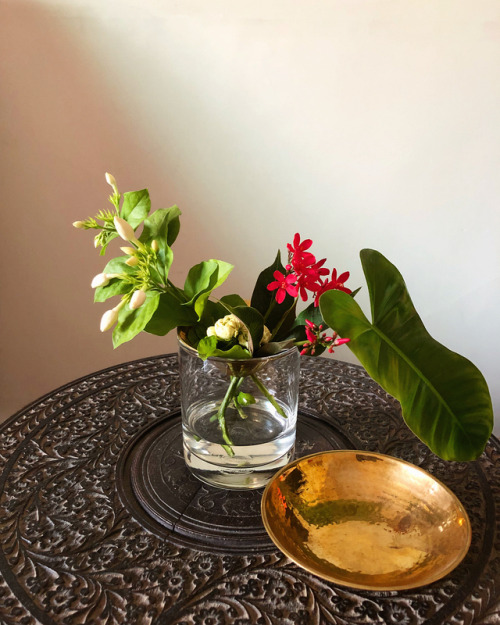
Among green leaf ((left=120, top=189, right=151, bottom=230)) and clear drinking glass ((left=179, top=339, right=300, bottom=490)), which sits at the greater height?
green leaf ((left=120, top=189, right=151, bottom=230))

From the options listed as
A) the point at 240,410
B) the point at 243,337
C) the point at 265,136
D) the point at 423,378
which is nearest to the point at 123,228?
the point at 243,337

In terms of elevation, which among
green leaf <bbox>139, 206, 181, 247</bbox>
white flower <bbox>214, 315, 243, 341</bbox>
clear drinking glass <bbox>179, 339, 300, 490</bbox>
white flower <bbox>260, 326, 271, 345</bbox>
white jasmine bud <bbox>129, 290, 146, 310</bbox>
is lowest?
clear drinking glass <bbox>179, 339, 300, 490</bbox>

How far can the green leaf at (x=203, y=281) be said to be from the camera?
747mm

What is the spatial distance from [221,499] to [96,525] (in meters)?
0.17

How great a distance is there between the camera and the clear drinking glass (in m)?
0.81

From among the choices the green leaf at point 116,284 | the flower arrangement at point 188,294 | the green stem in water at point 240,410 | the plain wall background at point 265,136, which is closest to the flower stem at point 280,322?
the flower arrangement at point 188,294

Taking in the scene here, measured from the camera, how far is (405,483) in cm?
81

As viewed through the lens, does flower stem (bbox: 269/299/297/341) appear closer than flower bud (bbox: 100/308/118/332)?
No

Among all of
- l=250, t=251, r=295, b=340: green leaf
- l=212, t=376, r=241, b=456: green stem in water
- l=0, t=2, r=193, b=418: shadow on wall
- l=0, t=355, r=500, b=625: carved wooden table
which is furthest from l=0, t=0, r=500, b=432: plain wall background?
l=212, t=376, r=241, b=456: green stem in water

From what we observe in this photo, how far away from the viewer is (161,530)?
757 millimetres

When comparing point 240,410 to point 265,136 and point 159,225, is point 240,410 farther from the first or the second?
point 265,136

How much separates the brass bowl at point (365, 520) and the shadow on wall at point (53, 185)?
1032mm

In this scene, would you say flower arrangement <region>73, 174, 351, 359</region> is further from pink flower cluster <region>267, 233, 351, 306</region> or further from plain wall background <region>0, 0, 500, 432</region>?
plain wall background <region>0, 0, 500, 432</region>

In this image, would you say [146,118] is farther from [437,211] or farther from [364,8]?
[437,211]
